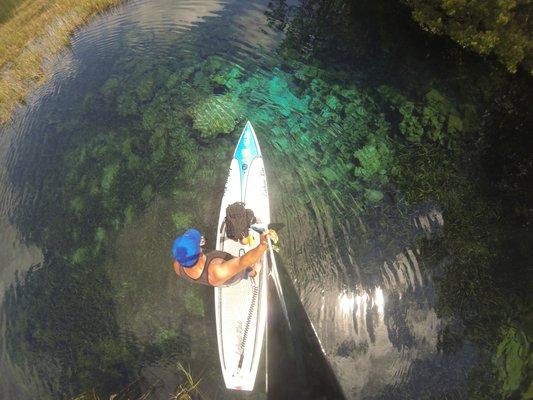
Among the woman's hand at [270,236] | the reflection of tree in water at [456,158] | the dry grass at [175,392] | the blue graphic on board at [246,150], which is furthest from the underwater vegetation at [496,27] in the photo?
the dry grass at [175,392]

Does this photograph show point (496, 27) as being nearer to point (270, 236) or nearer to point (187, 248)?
point (270, 236)

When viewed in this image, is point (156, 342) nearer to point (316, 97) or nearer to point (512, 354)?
point (512, 354)

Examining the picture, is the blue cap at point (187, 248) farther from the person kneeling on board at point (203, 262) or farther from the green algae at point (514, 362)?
the green algae at point (514, 362)

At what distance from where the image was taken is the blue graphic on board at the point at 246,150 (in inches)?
359

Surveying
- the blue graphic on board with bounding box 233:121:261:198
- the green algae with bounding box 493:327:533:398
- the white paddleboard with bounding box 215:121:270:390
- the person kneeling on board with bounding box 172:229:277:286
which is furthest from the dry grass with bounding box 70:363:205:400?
the green algae with bounding box 493:327:533:398

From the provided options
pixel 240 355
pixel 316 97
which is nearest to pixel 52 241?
pixel 240 355

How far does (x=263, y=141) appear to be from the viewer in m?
10.2

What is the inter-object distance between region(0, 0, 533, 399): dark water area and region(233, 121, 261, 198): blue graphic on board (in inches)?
22.8

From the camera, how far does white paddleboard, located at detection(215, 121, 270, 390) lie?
701 cm

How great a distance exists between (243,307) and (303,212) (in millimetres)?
2681

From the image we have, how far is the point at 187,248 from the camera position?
5602mm

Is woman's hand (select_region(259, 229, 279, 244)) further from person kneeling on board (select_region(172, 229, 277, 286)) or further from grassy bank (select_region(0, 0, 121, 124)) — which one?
grassy bank (select_region(0, 0, 121, 124))

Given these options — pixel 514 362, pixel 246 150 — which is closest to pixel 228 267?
pixel 246 150

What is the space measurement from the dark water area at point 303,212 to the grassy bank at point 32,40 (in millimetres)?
2797
